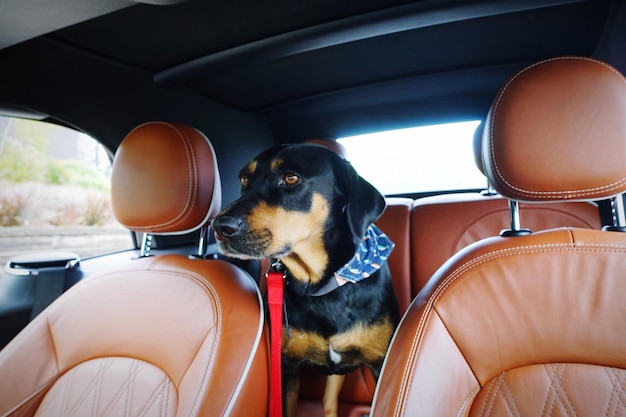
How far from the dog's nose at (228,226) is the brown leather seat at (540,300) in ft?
2.36

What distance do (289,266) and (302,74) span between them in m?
1.85

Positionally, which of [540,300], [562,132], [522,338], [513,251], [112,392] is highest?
[562,132]

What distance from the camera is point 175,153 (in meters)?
1.73

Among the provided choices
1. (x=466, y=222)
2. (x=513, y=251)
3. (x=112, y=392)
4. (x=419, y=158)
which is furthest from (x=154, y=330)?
(x=419, y=158)

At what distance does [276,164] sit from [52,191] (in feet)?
5.39

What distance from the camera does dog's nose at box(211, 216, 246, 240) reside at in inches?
60.4

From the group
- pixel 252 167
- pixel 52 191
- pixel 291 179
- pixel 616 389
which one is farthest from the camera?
pixel 52 191

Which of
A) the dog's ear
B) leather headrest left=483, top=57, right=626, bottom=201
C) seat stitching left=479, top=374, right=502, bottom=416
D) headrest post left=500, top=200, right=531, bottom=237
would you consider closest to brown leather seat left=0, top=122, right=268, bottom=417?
the dog's ear

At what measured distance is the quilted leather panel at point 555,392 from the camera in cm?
113

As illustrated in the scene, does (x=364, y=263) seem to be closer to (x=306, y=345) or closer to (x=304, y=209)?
(x=304, y=209)

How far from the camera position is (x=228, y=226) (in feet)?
5.02

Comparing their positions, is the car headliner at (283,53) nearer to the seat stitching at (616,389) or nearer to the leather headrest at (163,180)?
the leather headrest at (163,180)

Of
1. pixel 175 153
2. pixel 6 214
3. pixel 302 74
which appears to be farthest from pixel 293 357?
pixel 302 74

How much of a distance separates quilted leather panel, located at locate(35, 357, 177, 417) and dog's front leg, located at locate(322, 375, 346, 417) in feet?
3.16
